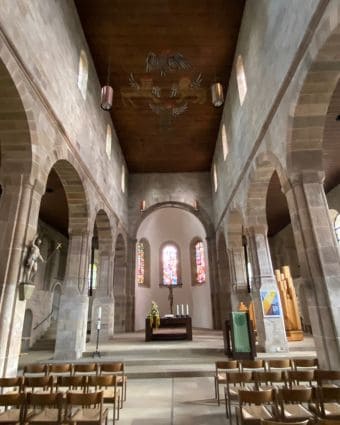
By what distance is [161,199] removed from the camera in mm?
16547

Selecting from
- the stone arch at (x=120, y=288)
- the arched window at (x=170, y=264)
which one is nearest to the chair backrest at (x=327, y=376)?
the stone arch at (x=120, y=288)

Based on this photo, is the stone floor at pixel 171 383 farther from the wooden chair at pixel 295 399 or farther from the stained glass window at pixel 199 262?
the stained glass window at pixel 199 262

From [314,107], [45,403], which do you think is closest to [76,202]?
[45,403]

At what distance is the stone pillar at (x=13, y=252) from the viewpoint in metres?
4.75

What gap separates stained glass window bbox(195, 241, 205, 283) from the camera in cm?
1816

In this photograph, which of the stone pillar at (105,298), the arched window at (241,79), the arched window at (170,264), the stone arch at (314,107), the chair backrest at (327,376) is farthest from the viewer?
the arched window at (170,264)

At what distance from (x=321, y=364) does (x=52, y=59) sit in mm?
8697

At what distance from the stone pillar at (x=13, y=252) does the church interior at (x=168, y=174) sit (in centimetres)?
3

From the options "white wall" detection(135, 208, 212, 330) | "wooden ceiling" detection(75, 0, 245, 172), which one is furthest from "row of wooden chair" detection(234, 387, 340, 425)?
"white wall" detection(135, 208, 212, 330)

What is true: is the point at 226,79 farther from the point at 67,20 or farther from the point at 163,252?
the point at 163,252

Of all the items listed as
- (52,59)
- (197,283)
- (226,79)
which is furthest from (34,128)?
(197,283)

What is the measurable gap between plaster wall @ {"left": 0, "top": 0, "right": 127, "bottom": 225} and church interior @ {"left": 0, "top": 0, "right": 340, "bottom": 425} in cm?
5

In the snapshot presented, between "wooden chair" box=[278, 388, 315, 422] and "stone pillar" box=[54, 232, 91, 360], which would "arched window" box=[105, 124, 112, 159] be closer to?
"stone pillar" box=[54, 232, 91, 360]

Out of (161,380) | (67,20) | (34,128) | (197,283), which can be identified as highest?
(67,20)
